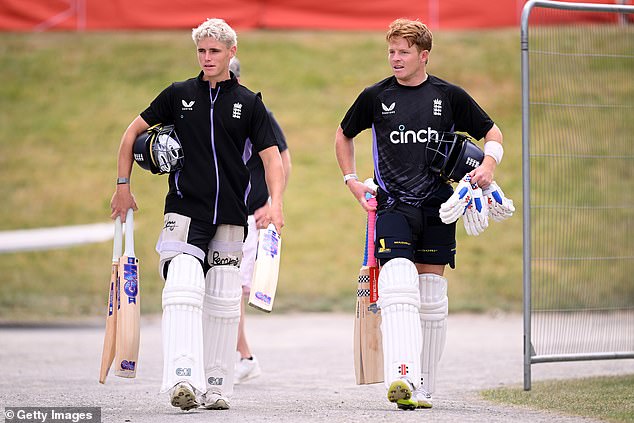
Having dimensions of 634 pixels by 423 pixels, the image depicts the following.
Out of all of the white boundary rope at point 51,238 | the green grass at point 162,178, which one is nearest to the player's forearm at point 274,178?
the green grass at point 162,178

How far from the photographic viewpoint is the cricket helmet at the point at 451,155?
612 centimetres

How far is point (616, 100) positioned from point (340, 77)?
A: 10643 millimetres

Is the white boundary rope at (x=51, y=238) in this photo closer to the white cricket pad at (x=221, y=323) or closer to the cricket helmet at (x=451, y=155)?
the white cricket pad at (x=221, y=323)

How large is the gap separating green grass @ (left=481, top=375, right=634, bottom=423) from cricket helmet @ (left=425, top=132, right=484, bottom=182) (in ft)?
4.64

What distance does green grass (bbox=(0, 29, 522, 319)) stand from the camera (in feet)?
47.2

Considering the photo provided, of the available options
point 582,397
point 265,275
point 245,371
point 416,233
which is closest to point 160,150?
point 265,275

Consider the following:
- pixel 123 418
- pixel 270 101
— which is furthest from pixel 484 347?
pixel 270 101

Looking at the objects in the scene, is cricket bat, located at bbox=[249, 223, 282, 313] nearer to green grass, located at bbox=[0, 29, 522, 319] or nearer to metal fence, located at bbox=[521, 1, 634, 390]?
metal fence, located at bbox=[521, 1, 634, 390]

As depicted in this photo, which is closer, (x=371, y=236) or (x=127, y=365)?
(x=127, y=365)

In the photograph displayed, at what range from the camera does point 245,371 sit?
7.97 metres

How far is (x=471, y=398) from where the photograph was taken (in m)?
6.93

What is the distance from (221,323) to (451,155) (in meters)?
1.54

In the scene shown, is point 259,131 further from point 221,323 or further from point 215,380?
point 215,380

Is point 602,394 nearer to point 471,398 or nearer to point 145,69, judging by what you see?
point 471,398
